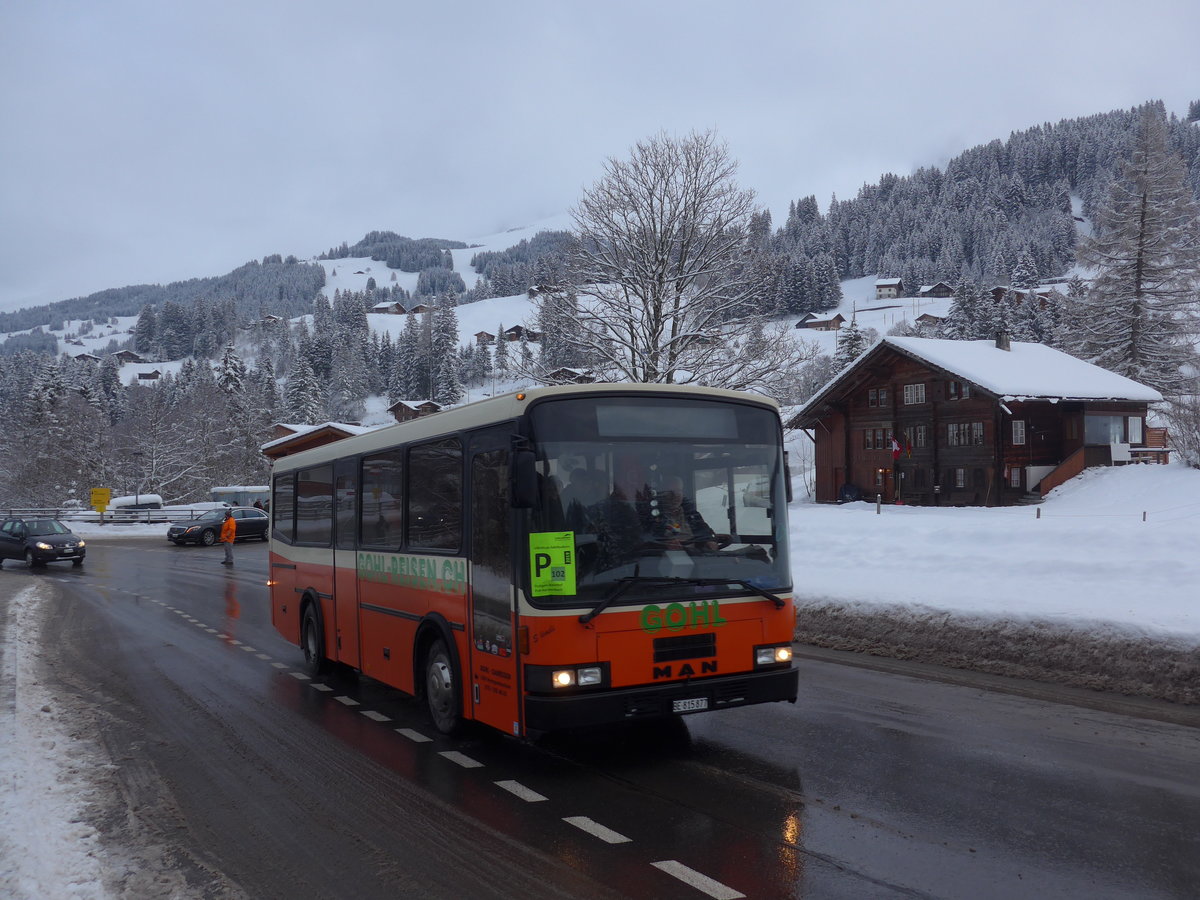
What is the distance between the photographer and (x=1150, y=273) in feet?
163

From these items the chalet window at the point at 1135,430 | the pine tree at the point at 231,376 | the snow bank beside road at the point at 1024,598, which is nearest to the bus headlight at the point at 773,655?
the snow bank beside road at the point at 1024,598

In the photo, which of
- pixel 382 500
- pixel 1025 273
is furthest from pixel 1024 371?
pixel 1025 273

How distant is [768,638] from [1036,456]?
3984cm

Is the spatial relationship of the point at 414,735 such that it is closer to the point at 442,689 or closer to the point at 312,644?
the point at 442,689

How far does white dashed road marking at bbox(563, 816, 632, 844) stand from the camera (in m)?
5.39

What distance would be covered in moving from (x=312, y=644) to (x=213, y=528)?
33523 millimetres

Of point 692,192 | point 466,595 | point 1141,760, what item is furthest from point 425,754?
point 692,192

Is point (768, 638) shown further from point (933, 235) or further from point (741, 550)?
point (933, 235)

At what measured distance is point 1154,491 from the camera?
33469 millimetres

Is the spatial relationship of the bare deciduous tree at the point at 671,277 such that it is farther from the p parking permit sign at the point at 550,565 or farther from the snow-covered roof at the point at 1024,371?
the p parking permit sign at the point at 550,565

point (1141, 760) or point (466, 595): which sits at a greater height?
point (466, 595)

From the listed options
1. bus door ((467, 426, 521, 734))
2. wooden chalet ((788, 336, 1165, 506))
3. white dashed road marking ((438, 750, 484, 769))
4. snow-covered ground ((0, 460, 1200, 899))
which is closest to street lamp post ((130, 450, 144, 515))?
snow-covered ground ((0, 460, 1200, 899))

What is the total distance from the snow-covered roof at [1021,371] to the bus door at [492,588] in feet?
121

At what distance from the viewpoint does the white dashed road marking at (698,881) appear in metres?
4.55
